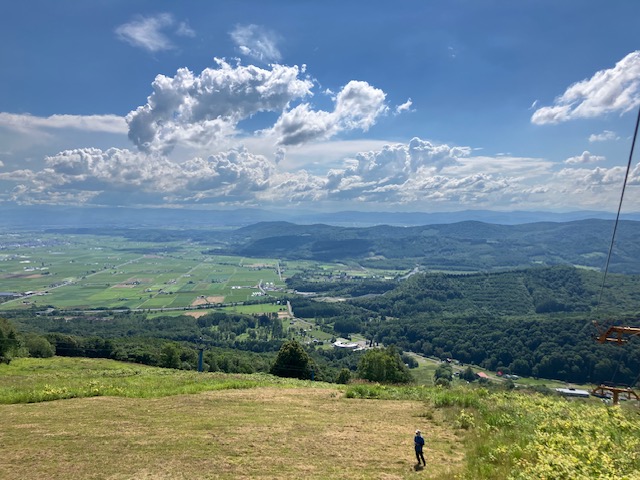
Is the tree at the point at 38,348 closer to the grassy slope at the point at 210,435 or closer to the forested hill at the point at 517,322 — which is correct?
the grassy slope at the point at 210,435

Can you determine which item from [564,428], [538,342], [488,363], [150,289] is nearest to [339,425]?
[564,428]

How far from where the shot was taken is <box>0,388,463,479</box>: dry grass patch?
444 inches

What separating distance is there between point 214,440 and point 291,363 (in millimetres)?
26075

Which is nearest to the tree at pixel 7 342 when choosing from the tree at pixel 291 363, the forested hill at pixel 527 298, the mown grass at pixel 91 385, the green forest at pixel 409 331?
the green forest at pixel 409 331

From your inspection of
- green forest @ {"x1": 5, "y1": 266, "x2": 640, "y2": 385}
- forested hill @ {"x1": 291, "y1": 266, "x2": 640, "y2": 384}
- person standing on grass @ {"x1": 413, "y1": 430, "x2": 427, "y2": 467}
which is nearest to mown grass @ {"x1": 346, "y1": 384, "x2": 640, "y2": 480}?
person standing on grass @ {"x1": 413, "y1": 430, "x2": 427, "y2": 467}

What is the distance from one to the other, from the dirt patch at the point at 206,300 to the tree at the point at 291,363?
136521 mm

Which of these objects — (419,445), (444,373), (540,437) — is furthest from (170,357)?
(444,373)

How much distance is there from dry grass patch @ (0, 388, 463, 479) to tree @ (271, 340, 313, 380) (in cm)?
1974

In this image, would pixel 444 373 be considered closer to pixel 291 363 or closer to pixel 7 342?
pixel 291 363

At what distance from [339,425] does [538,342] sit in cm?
11006

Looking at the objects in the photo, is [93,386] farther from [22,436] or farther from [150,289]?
[150,289]

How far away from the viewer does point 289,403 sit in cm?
1966

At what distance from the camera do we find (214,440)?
13.5 meters

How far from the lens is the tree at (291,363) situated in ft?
128
